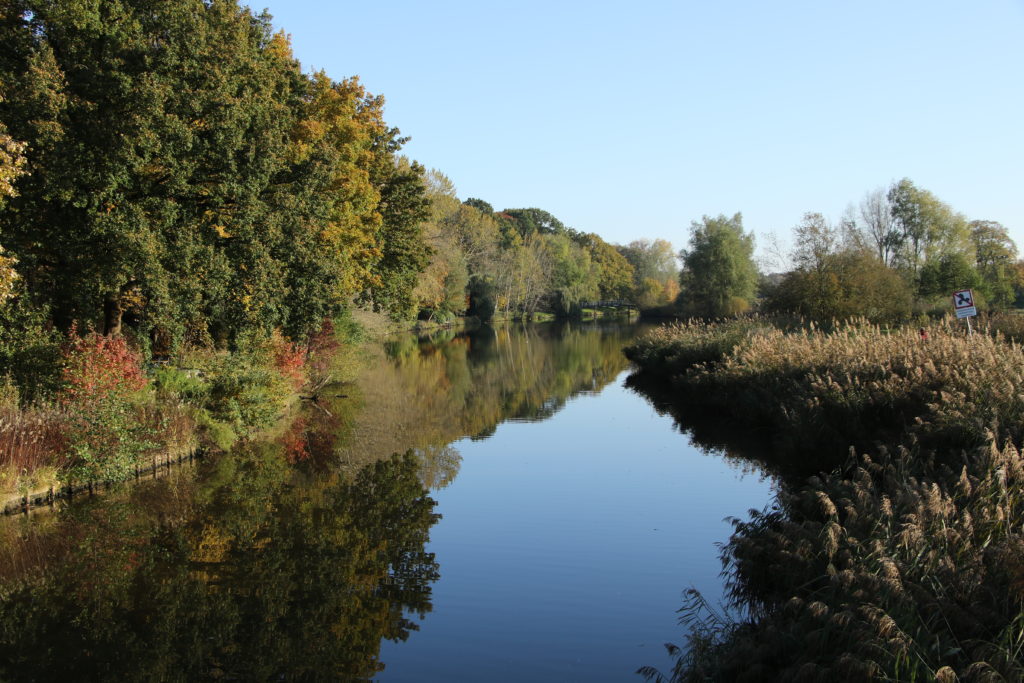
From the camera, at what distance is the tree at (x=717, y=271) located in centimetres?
7512

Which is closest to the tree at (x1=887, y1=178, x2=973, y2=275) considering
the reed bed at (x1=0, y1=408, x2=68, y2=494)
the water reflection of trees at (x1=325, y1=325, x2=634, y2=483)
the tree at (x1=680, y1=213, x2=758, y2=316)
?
the tree at (x1=680, y1=213, x2=758, y2=316)

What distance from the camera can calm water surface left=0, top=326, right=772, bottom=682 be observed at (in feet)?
26.9

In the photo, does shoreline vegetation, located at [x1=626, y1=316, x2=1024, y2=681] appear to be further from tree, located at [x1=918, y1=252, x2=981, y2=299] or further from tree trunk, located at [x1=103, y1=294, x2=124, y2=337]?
tree, located at [x1=918, y1=252, x2=981, y2=299]

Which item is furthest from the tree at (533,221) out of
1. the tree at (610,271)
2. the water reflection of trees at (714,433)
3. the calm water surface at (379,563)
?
the calm water surface at (379,563)

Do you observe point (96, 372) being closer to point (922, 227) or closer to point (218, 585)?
point (218, 585)

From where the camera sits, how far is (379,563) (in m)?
11.1

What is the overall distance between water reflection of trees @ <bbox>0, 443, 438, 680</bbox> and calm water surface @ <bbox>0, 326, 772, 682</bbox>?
31 millimetres

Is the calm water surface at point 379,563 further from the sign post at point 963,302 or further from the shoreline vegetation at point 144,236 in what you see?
the sign post at point 963,302

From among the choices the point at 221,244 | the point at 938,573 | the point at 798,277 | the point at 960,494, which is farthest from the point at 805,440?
the point at 798,277

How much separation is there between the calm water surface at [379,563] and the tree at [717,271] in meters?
56.4

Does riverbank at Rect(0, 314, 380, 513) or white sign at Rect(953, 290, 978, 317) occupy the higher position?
white sign at Rect(953, 290, 978, 317)

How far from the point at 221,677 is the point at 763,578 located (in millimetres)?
5407

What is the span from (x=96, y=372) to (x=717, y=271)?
218ft

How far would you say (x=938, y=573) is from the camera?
6648 millimetres
